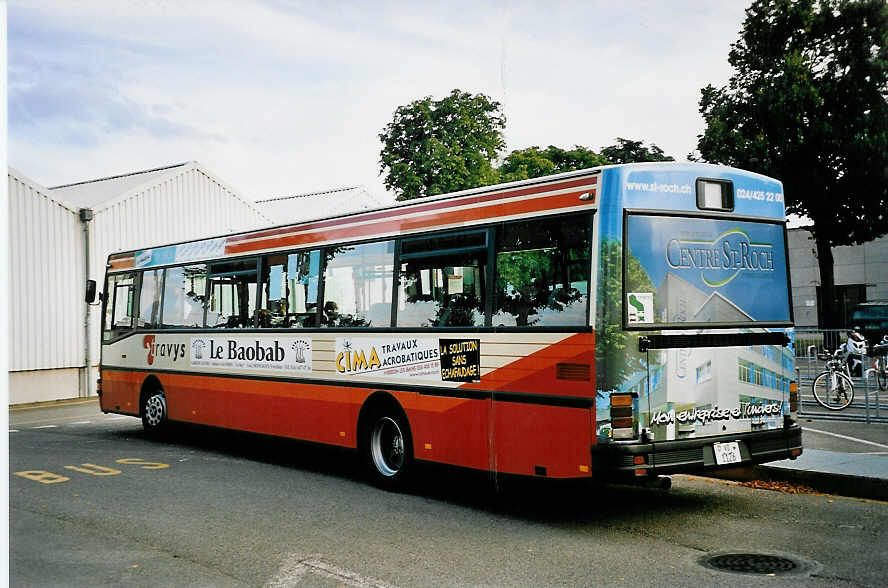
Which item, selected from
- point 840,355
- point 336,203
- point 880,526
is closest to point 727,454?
point 880,526

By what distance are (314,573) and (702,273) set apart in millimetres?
4091

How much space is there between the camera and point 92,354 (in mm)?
27359

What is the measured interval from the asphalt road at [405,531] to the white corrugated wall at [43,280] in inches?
606

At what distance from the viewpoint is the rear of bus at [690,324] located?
750 centimetres

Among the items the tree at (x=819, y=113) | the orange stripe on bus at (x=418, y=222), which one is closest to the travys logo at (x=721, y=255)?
the orange stripe on bus at (x=418, y=222)

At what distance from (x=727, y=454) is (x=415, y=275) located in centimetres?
364

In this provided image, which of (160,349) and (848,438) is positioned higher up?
(160,349)

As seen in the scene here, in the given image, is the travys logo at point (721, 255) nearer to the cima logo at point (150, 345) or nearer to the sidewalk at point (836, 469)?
the sidewalk at point (836, 469)

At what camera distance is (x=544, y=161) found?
50719 millimetres

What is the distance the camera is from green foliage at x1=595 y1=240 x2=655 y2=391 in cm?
748

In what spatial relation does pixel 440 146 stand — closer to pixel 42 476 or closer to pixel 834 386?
pixel 834 386

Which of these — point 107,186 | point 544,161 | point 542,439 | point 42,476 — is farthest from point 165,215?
point 544,161

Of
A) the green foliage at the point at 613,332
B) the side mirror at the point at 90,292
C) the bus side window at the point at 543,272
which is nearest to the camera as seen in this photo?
the green foliage at the point at 613,332

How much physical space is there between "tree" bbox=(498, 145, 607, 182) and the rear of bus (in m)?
38.3
